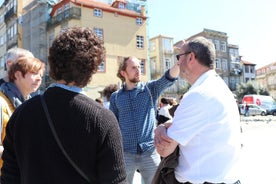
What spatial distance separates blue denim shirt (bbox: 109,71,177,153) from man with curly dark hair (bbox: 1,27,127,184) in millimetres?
Answer: 2083

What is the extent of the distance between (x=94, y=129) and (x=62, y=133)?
0.61 feet

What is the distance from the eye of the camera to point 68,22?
103 feet

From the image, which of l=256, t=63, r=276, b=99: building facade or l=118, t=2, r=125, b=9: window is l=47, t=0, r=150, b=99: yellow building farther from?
l=256, t=63, r=276, b=99: building facade

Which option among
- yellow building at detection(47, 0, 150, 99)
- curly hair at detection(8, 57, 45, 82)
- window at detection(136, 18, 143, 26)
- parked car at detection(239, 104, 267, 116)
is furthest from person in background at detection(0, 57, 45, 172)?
parked car at detection(239, 104, 267, 116)

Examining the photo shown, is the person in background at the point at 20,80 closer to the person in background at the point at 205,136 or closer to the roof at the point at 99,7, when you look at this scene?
the person in background at the point at 205,136

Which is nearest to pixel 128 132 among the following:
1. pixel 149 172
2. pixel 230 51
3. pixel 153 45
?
pixel 149 172

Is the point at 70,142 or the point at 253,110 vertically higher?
the point at 70,142

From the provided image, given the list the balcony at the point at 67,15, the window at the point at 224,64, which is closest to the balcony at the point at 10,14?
the balcony at the point at 67,15

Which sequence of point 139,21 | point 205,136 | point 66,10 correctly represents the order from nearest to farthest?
1. point 205,136
2. point 66,10
3. point 139,21

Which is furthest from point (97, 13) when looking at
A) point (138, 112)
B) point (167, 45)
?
point (138, 112)

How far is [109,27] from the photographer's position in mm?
33500

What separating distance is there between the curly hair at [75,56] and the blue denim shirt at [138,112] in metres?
2.09

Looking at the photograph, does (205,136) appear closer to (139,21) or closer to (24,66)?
(24,66)

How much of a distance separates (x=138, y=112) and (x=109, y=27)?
99.2ft
